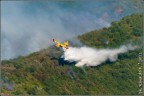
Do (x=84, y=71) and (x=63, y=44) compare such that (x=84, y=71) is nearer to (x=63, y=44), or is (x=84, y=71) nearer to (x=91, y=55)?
(x=91, y=55)

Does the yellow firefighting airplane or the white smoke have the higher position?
the yellow firefighting airplane

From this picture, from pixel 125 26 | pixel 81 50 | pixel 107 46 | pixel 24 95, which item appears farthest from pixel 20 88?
pixel 125 26

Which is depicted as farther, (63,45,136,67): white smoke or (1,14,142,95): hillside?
(63,45,136,67): white smoke

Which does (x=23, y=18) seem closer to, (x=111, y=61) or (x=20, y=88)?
(x=20, y=88)

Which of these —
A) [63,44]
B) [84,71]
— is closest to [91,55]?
[84,71]
